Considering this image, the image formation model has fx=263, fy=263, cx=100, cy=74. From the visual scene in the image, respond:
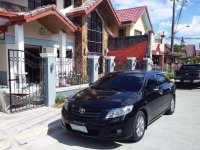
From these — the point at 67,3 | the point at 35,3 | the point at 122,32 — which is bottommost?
the point at 35,3

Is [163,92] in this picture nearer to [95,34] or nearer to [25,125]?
[25,125]

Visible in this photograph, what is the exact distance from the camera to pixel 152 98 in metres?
6.88

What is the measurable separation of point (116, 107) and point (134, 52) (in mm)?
13224

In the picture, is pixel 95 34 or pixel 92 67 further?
pixel 95 34

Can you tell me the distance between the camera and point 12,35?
11.0 m

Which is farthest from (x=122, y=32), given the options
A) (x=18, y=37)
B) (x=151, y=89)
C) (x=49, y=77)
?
(x=151, y=89)

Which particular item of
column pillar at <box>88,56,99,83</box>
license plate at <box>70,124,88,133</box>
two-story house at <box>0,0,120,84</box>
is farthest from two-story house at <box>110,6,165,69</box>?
license plate at <box>70,124,88,133</box>

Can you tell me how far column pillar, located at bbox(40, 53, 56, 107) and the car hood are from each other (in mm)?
2484

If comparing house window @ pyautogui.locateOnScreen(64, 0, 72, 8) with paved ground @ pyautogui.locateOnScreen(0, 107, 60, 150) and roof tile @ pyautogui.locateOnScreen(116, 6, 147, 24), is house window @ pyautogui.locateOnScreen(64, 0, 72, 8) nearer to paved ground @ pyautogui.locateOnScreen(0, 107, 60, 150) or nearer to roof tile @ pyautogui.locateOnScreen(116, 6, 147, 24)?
paved ground @ pyautogui.locateOnScreen(0, 107, 60, 150)

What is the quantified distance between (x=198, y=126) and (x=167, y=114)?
149 centimetres

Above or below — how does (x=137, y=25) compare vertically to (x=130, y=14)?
below

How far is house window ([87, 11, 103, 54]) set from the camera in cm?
1598

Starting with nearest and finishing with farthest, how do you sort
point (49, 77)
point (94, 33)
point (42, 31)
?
point (49, 77) → point (42, 31) → point (94, 33)

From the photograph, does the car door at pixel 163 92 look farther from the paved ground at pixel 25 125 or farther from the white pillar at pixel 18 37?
the white pillar at pixel 18 37
